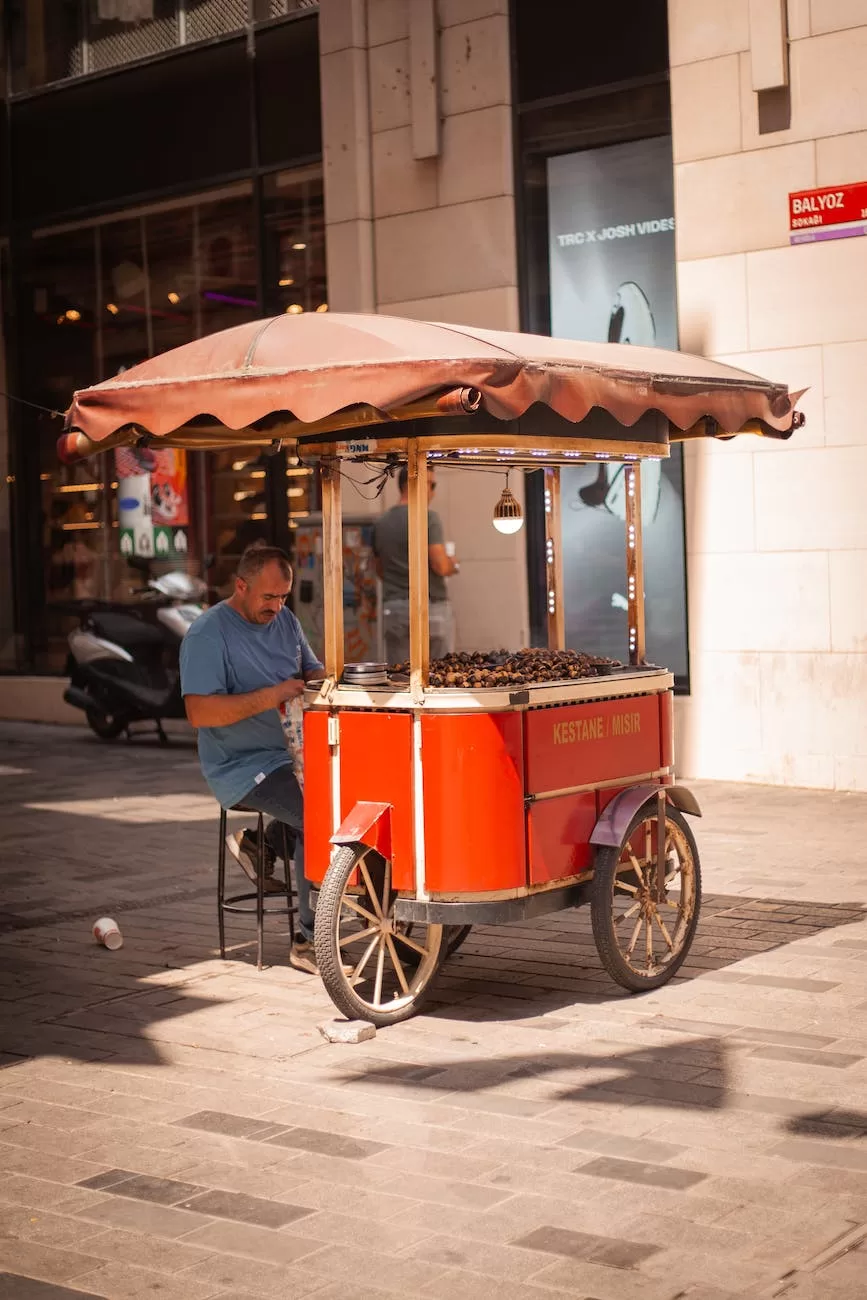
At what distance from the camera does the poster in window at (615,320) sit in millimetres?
12109

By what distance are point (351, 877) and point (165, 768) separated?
24.4 feet

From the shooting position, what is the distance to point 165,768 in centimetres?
1343

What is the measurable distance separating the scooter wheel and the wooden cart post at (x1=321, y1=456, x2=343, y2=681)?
29.3 feet

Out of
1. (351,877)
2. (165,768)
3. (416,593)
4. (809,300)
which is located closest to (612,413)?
(416,593)

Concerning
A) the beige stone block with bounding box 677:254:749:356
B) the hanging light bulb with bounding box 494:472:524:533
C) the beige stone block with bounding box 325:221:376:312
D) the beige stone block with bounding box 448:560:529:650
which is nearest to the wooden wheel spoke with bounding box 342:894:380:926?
the hanging light bulb with bounding box 494:472:524:533

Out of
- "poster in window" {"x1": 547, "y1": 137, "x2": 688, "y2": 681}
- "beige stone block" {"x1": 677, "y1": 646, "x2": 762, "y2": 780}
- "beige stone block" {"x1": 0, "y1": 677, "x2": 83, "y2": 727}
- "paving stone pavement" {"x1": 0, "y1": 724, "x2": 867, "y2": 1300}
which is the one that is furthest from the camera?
"beige stone block" {"x1": 0, "y1": 677, "x2": 83, "y2": 727}

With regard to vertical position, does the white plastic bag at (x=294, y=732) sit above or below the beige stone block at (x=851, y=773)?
above

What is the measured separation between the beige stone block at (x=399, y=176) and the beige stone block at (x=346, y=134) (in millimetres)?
110

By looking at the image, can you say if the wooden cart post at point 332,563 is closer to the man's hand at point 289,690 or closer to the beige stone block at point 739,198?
the man's hand at point 289,690

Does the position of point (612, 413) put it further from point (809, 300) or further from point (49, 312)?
point (49, 312)

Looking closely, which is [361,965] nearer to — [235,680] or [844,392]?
[235,680]

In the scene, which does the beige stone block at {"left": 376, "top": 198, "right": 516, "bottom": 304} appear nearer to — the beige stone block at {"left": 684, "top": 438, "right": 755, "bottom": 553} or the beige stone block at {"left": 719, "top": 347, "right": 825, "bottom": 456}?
the beige stone block at {"left": 684, "top": 438, "right": 755, "bottom": 553}

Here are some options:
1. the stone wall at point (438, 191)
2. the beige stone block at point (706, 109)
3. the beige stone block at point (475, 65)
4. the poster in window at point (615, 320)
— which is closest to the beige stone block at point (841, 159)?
the beige stone block at point (706, 109)

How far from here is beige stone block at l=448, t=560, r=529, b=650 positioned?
12.8 metres
